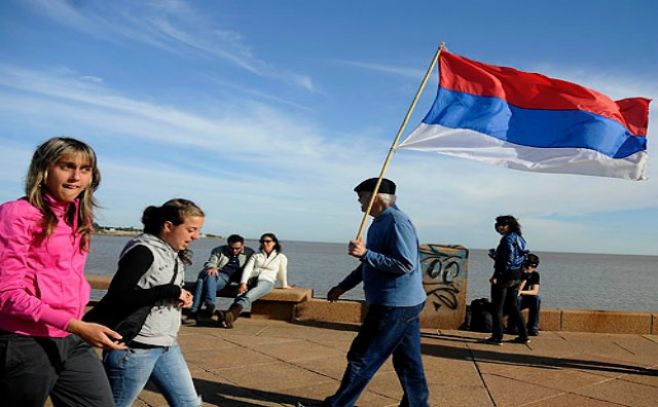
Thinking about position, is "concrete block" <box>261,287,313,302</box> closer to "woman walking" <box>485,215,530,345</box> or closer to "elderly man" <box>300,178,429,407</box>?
"woman walking" <box>485,215,530,345</box>

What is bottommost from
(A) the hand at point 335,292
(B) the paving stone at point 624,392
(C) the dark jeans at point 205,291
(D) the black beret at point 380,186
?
(B) the paving stone at point 624,392

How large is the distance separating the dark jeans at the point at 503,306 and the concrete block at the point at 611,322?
1161mm

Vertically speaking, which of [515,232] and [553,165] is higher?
[553,165]

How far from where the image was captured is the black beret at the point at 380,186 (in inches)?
177

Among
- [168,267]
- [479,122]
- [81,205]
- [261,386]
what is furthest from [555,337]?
[81,205]

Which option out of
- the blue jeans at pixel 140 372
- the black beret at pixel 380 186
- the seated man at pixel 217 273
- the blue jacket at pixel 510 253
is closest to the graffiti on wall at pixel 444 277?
the blue jacket at pixel 510 253

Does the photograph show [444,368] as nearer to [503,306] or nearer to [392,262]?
[503,306]

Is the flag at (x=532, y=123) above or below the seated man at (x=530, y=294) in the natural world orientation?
above

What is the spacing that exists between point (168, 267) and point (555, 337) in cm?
675

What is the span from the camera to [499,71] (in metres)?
6.42

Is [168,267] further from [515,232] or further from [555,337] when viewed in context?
[555,337]

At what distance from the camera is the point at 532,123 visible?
630 centimetres

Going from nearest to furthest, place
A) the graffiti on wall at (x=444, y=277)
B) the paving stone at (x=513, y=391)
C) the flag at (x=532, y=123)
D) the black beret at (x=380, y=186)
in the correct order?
the black beret at (x=380, y=186)
the paving stone at (x=513, y=391)
the flag at (x=532, y=123)
the graffiti on wall at (x=444, y=277)

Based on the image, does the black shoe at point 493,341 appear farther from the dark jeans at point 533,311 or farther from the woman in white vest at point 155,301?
the woman in white vest at point 155,301
